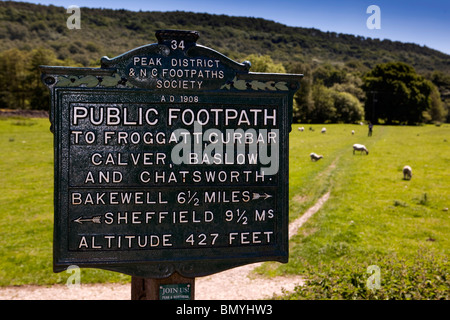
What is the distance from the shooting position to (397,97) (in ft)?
282

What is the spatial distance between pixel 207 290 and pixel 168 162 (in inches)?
272

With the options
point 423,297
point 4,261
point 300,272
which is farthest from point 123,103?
point 4,261

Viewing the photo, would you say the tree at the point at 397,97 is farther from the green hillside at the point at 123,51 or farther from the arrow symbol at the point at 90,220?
the arrow symbol at the point at 90,220

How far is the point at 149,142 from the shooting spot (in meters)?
4.83

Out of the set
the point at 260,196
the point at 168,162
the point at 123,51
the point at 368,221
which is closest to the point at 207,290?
the point at 260,196

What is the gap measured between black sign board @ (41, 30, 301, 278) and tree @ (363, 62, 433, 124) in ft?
280

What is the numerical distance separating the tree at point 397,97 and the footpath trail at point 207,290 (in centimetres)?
7976

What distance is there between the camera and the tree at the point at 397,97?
281ft

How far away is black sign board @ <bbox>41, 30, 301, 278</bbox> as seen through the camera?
4738 millimetres

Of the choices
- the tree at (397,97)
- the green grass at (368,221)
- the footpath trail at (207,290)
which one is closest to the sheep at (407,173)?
the green grass at (368,221)

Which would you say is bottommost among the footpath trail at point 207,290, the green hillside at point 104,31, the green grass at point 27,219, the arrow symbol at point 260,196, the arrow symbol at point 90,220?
the footpath trail at point 207,290

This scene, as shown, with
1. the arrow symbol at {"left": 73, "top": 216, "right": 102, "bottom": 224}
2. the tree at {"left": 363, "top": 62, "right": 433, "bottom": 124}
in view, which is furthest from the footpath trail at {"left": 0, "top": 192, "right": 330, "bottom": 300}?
the tree at {"left": 363, "top": 62, "right": 433, "bottom": 124}

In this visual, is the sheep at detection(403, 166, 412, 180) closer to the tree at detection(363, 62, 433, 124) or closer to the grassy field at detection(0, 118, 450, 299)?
the grassy field at detection(0, 118, 450, 299)
